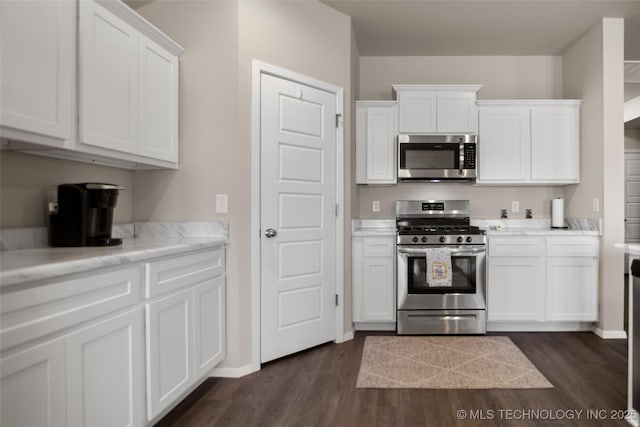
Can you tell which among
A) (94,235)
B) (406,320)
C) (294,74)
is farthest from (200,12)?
(406,320)

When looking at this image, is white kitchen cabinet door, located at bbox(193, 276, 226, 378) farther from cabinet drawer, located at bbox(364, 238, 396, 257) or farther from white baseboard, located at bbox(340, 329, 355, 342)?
cabinet drawer, located at bbox(364, 238, 396, 257)

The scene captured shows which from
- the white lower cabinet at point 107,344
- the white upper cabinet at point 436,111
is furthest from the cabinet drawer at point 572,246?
the white lower cabinet at point 107,344

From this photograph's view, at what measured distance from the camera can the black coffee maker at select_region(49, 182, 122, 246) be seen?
200 centimetres

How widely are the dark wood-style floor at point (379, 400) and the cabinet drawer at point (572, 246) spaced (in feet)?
3.25

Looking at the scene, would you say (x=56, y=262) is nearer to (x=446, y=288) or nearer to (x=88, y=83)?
(x=88, y=83)

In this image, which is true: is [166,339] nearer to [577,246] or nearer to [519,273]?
[519,273]

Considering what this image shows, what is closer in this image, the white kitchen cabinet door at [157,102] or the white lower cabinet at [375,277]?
the white kitchen cabinet door at [157,102]

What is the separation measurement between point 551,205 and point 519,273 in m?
1.08

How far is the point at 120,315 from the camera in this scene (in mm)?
1672

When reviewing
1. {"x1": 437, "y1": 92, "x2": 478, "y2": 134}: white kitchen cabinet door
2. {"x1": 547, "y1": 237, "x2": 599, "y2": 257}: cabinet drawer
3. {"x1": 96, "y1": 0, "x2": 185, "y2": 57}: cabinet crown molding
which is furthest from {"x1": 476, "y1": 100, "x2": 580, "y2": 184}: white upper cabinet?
{"x1": 96, "y1": 0, "x2": 185, "y2": 57}: cabinet crown molding

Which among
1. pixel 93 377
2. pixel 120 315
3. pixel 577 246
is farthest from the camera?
pixel 577 246

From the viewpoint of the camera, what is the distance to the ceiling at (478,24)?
3330 mm

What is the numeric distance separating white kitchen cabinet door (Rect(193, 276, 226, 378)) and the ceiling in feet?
8.06

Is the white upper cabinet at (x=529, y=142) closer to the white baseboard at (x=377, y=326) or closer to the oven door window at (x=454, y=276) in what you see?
the oven door window at (x=454, y=276)
